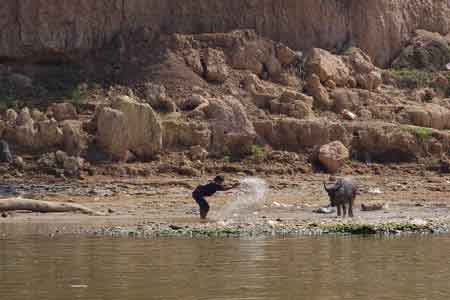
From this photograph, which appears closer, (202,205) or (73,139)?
(202,205)

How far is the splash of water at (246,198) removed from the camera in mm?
21419

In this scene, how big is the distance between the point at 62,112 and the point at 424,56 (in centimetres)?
1223

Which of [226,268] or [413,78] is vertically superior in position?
[413,78]

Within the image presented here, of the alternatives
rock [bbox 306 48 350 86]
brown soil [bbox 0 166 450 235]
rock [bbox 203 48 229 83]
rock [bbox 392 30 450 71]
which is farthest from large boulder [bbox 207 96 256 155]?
rock [bbox 392 30 450 71]

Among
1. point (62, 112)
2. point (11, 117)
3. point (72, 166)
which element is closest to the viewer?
point (72, 166)

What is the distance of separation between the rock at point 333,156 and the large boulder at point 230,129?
1.82 metres

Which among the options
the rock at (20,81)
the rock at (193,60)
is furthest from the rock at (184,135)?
→ the rock at (20,81)

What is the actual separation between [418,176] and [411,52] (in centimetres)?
729

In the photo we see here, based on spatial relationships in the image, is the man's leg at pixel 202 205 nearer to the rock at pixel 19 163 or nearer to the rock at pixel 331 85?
the rock at pixel 19 163

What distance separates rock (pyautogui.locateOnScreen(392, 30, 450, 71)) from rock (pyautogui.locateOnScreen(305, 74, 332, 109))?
4.58 metres

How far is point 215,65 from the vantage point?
28906 mm

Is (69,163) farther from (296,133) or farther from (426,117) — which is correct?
(426,117)

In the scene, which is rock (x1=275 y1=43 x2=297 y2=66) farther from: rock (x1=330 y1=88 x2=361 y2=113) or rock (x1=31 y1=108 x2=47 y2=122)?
rock (x1=31 y1=108 x2=47 y2=122)

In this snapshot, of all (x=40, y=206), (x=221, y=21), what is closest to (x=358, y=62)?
(x=221, y=21)
